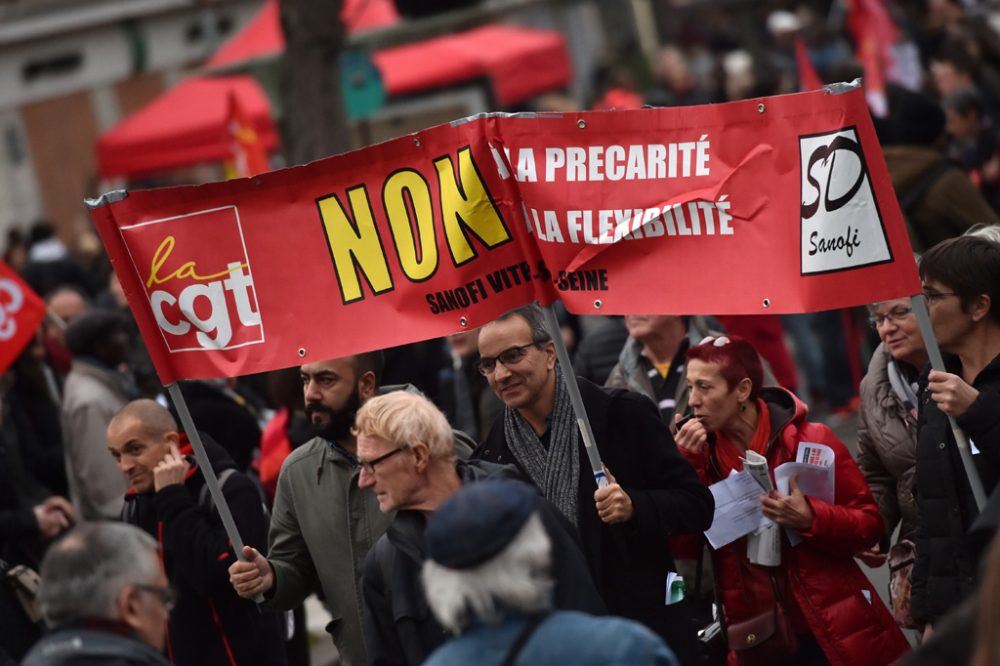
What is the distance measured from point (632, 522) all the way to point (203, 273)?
1671 mm

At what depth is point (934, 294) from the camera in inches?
193

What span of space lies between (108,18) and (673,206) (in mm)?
22915

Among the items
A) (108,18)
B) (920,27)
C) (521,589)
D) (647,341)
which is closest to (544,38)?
(920,27)

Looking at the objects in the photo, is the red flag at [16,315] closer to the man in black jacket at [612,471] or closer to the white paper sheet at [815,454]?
the man in black jacket at [612,471]

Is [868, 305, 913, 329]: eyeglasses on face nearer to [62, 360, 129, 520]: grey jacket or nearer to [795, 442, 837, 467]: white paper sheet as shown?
[795, 442, 837, 467]: white paper sheet

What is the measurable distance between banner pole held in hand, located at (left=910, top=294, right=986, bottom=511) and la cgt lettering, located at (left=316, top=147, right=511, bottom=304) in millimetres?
1321

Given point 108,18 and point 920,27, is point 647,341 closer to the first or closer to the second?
point 920,27

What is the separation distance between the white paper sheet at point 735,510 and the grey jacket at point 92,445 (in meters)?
3.92

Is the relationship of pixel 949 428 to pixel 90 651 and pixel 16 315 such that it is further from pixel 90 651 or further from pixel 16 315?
pixel 16 315

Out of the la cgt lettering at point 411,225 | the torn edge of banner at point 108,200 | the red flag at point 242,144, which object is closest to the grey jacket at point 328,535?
the la cgt lettering at point 411,225

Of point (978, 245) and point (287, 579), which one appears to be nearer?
point (978, 245)

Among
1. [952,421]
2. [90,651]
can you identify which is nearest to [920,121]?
[952,421]

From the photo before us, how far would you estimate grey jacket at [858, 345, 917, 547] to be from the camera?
5.47 metres

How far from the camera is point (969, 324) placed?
4.82 metres
